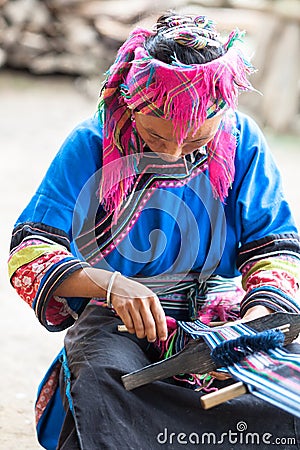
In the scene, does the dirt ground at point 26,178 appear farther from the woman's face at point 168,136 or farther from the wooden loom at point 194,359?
the woman's face at point 168,136

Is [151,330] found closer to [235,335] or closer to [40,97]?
[235,335]

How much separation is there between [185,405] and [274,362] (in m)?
0.26

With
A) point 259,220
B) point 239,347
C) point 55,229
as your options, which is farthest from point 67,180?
point 239,347

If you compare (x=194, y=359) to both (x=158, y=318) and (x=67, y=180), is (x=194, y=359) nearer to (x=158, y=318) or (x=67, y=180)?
(x=158, y=318)

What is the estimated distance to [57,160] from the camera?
2.14m

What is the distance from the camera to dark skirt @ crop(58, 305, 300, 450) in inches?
73.5

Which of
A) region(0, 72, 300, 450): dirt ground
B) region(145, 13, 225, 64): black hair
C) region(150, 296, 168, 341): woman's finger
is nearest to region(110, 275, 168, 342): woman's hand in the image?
region(150, 296, 168, 341): woman's finger

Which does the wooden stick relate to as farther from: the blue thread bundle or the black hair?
the black hair

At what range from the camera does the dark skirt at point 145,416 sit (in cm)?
187

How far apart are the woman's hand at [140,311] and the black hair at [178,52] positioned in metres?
0.54

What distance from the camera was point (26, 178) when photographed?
5.26 metres

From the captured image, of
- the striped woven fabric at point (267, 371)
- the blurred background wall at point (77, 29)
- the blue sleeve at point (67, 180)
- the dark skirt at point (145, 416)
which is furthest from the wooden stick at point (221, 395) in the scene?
the blurred background wall at point (77, 29)
